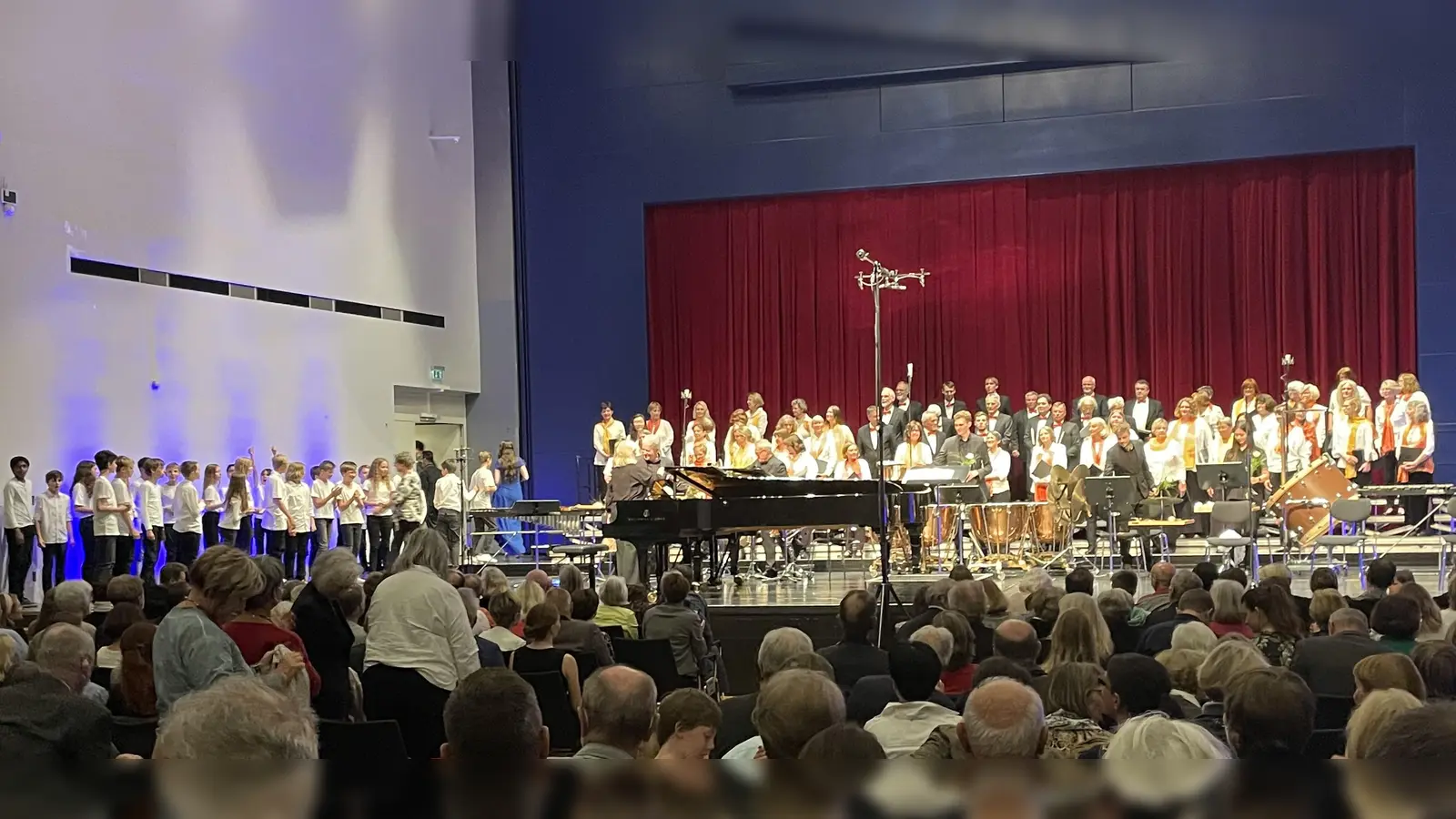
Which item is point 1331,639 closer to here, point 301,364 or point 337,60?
point 301,364

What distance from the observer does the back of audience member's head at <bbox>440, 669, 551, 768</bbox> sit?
9.18 ft

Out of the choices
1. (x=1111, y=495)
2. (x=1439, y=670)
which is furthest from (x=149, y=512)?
(x=1439, y=670)

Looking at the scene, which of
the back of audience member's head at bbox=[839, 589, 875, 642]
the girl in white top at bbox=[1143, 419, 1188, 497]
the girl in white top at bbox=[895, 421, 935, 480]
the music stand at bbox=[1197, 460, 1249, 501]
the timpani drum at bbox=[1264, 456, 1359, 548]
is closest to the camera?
the back of audience member's head at bbox=[839, 589, 875, 642]

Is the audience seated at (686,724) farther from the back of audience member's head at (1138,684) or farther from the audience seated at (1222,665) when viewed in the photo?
the audience seated at (1222,665)

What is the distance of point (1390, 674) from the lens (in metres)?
3.66

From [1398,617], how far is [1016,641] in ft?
4.73

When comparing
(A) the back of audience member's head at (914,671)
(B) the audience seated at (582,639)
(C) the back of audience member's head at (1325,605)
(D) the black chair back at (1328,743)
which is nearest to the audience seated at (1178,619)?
(C) the back of audience member's head at (1325,605)

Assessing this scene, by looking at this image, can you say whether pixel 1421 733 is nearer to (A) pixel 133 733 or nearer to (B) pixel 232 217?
(A) pixel 133 733

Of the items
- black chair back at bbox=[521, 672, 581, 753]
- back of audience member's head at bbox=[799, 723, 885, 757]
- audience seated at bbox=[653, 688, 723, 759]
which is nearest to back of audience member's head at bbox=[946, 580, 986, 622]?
black chair back at bbox=[521, 672, 581, 753]

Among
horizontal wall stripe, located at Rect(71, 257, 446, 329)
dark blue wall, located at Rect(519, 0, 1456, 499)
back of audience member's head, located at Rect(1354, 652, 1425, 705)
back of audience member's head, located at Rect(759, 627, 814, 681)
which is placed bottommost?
back of audience member's head, located at Rect(759, 627, 814, 681)

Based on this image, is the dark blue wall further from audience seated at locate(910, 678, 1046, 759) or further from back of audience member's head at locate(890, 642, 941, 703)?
audience seated at locate(910, 678, 1046, 759)

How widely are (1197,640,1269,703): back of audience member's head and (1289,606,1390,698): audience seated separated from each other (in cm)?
57

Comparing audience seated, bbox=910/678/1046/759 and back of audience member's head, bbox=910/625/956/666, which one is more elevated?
audience seated, bbox=910/678/1046/759

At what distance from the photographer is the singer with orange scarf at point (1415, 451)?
13.5 metres
